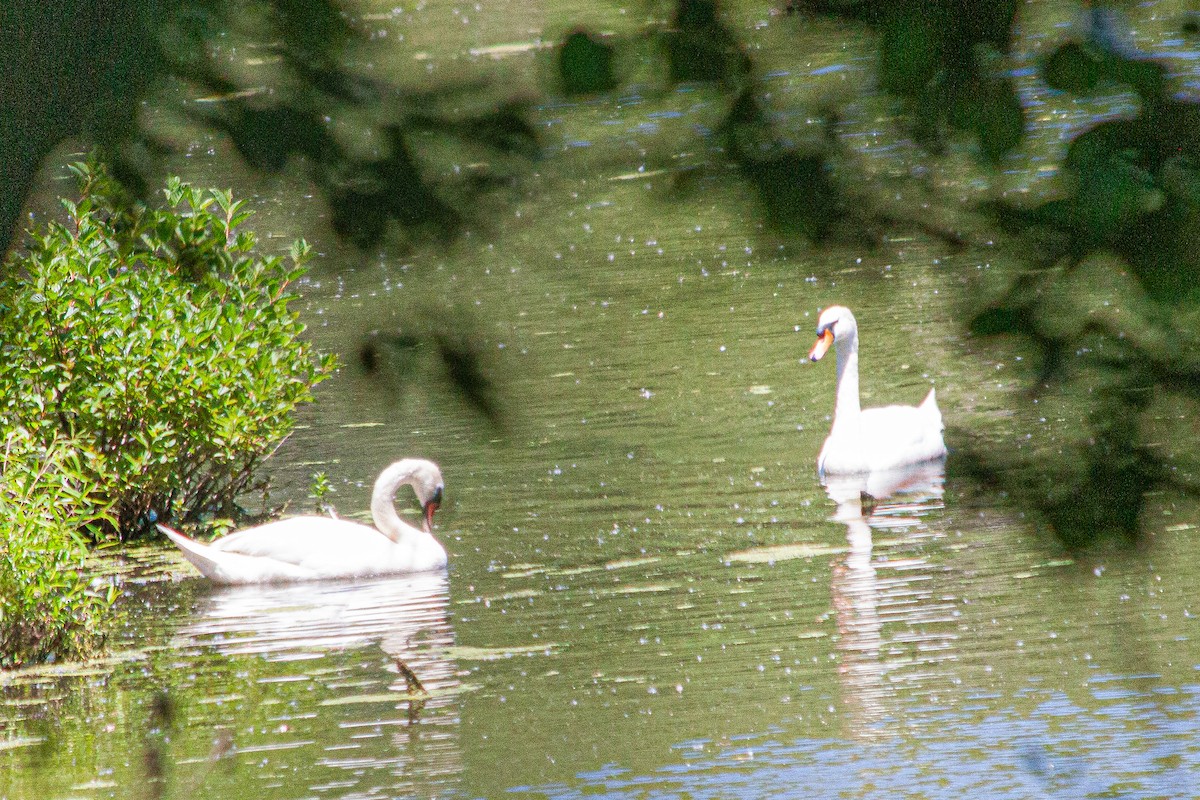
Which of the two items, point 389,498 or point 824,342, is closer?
point 389,498

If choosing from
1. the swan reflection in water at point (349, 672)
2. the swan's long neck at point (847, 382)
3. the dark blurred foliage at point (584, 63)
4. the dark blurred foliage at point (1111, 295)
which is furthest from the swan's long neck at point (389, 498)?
the dark blurred foliage at point (584, 63)

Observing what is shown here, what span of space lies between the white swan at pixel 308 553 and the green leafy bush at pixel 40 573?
127 cm

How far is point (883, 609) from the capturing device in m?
7.36

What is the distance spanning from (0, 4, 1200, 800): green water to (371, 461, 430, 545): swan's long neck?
40cm

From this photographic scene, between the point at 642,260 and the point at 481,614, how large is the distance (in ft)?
33.5

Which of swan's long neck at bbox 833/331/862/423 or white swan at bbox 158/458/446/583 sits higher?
swan's long neck at bbox 833/331/862/423

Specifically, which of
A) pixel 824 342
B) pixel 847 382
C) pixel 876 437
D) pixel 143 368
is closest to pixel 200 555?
pixel 143 368

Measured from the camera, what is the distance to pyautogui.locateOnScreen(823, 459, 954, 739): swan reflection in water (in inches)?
247

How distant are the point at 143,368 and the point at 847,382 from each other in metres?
4.49

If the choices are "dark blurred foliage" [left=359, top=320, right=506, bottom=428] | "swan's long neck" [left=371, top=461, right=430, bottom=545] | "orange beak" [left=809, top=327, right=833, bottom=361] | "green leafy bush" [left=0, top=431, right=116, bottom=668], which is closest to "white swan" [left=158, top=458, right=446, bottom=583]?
"swan's long neck" [left=371, top=461, right=430, bottom=545]

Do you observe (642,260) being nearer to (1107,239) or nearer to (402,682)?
(402,682)

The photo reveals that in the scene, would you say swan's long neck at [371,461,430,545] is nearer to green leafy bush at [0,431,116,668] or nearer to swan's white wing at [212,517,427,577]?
swan's white wing at [212,517,427,577]

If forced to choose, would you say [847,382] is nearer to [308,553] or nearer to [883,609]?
[308,553]

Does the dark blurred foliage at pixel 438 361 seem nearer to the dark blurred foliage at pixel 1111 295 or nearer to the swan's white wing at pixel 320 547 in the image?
the dark blurred foliage at pixel 1111 295
